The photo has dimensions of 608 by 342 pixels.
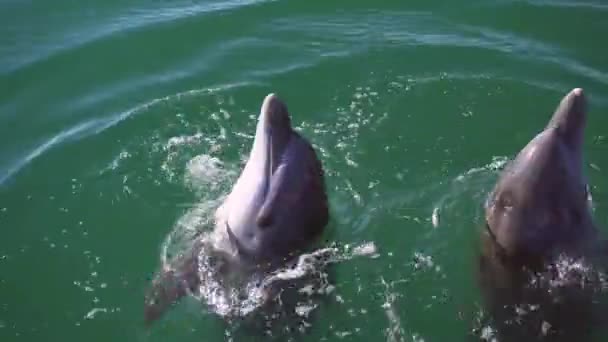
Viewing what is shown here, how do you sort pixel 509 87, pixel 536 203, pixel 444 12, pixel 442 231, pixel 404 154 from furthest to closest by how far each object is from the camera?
pixel 444 12, pixel 509 87, pixel 404 154, pixel 442 231, pixel 536 203

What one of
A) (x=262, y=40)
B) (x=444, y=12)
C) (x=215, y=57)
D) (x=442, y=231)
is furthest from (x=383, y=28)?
(x=442, y=231)

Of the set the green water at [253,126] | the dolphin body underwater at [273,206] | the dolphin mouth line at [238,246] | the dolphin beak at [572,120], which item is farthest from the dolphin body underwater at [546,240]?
the dolphin mouth line at [238,246]

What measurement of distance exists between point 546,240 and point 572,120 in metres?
1.36

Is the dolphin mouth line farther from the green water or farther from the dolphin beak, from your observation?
the dolphin beak

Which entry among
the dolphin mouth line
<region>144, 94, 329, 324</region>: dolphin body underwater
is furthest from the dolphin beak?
the dolphin mouth line

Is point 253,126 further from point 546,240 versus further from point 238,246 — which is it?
point 546,240

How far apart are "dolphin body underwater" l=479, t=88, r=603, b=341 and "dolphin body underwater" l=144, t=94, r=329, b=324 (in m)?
2.11

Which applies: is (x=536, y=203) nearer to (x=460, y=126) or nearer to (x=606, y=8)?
(x=460, y=126)

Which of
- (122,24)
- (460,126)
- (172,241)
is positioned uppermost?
(122,24)

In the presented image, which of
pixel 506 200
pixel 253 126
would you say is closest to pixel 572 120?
pixel 506 200

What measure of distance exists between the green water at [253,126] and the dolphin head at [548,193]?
3.40 feet

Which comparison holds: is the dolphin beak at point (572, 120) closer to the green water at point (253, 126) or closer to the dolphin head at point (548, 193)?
the dolphin head at point (548, 193)

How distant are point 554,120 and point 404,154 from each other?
3.34 meters

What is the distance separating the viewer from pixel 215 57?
557 inches
